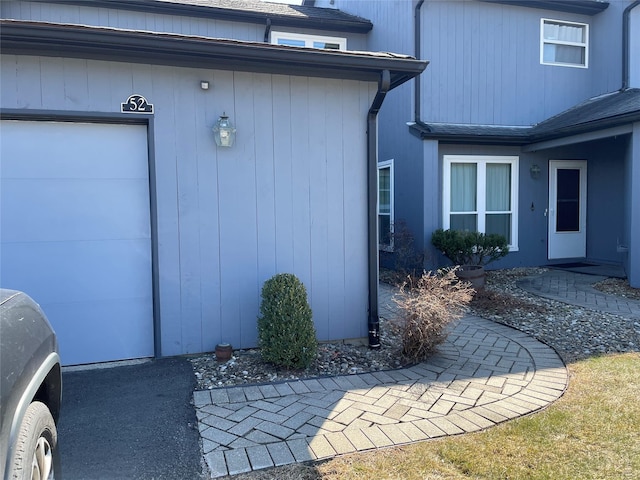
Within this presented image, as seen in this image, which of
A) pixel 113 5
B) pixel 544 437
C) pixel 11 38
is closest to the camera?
pixel 544 437

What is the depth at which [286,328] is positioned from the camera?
409 centimetres

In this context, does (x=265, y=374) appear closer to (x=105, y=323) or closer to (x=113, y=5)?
(x=105, y=323)

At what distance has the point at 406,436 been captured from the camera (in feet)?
10.0

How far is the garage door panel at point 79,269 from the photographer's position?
4.14 meters

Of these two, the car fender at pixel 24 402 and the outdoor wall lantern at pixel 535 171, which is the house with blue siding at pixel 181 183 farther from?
the outdoor wall lantern at pixel 535 171

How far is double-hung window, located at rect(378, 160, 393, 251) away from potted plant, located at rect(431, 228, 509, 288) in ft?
5.07

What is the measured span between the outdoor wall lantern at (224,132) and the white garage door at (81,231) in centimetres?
70

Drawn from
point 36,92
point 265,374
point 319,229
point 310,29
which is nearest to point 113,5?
point 310,29

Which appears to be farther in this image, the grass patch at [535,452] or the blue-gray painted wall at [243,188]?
the blue-gray painted wall at [243,188]

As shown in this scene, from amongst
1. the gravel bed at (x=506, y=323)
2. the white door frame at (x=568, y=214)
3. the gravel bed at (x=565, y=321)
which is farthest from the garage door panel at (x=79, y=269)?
the white door frame at (x=568, y=214)

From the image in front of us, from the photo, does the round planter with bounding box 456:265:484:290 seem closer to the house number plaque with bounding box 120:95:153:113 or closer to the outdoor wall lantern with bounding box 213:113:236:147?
the outdoor wall lantern with bounding box 213:113:236:147

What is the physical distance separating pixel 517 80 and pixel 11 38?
9.25 metres

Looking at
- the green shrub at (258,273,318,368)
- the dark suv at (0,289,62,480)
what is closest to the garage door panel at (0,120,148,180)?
the green shrub at (258,273,318,368)

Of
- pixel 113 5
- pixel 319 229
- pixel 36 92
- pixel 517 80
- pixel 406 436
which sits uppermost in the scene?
pixel 113 5
